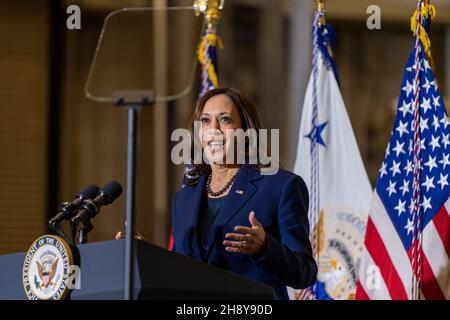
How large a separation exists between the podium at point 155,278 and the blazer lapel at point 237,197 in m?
0.53

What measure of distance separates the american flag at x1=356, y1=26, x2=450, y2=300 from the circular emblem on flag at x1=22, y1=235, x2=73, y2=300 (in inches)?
80.0

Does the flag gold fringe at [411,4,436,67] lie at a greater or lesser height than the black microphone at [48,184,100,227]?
greater

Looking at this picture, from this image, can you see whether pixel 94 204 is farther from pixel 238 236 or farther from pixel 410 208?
pixel 410 208

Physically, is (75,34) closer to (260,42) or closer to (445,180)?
(260,42)

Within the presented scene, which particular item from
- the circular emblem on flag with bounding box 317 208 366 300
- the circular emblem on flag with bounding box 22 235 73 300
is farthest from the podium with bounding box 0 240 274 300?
the circular emblem on flag with bounding box 317 208 366 300

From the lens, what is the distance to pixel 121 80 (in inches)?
355

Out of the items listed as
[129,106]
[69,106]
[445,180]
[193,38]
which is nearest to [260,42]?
[193,38]

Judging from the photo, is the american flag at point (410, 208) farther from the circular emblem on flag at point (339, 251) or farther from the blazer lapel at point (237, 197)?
the blazer lapel at point (237, 197)

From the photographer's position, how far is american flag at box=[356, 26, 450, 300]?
15.6ft

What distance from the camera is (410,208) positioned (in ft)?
16.1

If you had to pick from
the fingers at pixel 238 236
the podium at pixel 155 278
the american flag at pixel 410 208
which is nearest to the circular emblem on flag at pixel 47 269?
the podium at pixel 155 278

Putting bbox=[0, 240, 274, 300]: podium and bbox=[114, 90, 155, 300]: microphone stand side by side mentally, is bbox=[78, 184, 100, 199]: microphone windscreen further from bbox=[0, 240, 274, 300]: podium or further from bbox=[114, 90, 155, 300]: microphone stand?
bbox=[114, 90, 155, 300]: microphone stand

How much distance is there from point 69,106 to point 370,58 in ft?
10.5

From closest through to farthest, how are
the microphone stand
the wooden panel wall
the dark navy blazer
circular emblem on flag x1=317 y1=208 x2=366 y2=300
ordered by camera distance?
the microphone stand, the dark navy blazer, circular emblem on flag x1=317 y1=208 x2=366 y2=300, the wooden panel wall
